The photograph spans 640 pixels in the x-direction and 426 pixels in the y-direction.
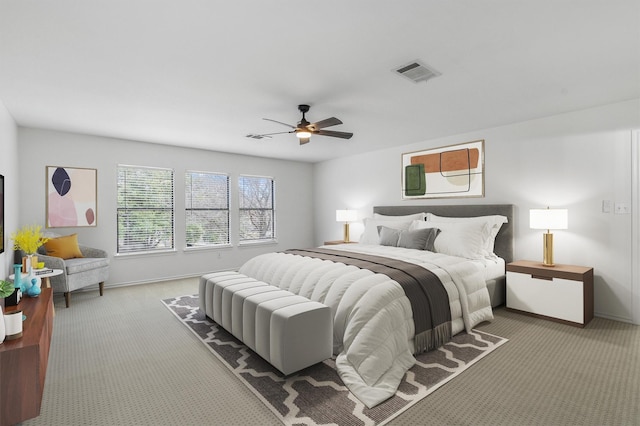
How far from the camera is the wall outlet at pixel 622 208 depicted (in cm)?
354

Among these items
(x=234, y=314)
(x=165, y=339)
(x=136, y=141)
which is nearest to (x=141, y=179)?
(x=136, y=141)

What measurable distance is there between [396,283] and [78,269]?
4148 millimetres

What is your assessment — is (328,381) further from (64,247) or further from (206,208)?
(206,208)

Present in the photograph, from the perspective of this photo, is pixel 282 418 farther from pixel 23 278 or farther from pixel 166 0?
pixel 23 278

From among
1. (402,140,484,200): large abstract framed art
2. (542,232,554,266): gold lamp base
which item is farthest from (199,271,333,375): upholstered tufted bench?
(402,140,484,200): large abstract framed art

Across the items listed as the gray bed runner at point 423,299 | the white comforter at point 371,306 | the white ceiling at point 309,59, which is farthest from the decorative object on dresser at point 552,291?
the white ceiling at point 309,59

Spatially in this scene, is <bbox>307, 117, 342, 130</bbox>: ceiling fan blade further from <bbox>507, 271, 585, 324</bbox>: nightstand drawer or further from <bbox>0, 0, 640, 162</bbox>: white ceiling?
<bbox>507, 271, 585, 324</bbox>: nightstand drawer

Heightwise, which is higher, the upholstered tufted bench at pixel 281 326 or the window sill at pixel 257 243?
the window sill at pixel 257 243

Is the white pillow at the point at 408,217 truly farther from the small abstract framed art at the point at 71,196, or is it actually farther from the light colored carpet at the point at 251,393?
the small abstract framed art at the point at 71,196

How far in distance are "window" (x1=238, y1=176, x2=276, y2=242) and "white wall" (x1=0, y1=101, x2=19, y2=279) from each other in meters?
3.42

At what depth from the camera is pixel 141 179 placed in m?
5.58

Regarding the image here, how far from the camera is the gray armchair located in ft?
13.3

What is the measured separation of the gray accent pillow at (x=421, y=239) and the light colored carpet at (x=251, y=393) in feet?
4.21

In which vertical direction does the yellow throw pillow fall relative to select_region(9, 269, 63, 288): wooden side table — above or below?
above
